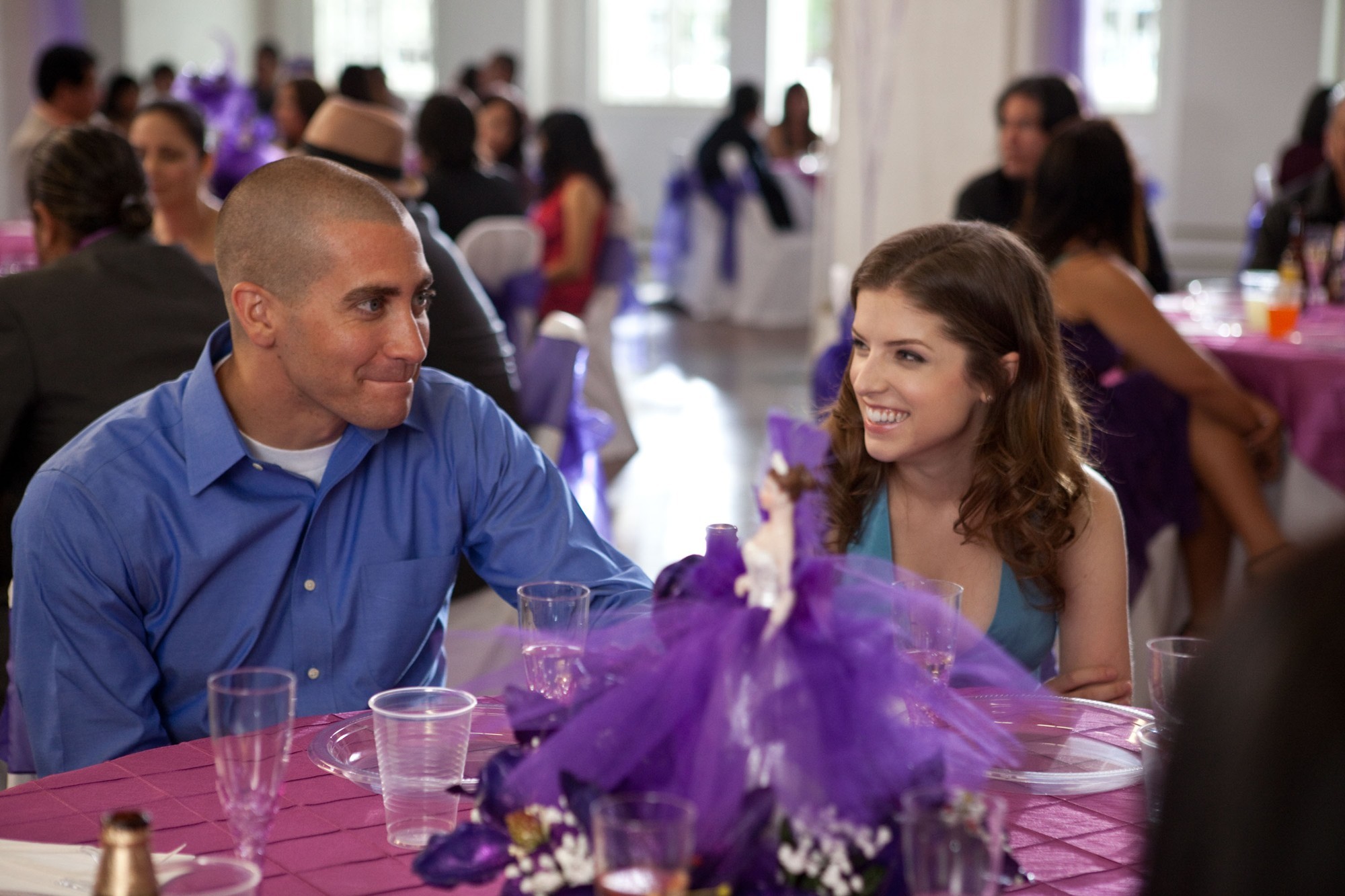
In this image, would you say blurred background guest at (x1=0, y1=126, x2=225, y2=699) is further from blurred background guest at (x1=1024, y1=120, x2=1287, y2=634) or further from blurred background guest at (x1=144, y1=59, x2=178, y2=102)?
blurred background guest at (x1=144, y1=59, x2=178, y2=102)

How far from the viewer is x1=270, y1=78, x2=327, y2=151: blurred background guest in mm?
6258

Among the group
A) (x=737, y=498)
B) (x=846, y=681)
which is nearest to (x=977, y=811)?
(x=846, y=681)

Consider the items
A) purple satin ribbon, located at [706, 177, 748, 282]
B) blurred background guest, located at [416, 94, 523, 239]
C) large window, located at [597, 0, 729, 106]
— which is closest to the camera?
blurred background guest, located at [416, 94, 523, 239]

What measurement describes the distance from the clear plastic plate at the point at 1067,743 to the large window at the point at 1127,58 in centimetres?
1308

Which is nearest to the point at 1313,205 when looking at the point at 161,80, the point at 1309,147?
the point at 1309,147

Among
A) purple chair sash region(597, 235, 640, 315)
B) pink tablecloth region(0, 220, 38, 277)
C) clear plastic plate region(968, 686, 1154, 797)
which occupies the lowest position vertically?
clear plastic plate region(968, 686, 1154, 797)

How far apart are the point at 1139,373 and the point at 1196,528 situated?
0.47 m

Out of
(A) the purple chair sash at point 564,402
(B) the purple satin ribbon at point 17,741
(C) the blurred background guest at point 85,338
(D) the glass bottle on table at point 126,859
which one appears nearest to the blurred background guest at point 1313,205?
(A) the purple chair sash at point 564,402

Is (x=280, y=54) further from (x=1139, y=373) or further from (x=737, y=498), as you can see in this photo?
(x=1139, y=373)

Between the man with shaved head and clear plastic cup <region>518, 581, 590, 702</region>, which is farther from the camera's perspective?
the man with shaved head

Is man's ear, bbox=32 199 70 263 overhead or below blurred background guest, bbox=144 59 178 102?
below

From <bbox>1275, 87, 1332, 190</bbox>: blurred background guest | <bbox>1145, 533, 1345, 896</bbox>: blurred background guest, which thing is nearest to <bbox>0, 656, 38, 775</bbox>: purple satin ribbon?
<bbox>1145, 533, 1345, 896</bbox>: blurred background guest

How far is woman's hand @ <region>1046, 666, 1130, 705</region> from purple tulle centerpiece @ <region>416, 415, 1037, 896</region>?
0.84m

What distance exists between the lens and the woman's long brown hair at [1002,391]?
2.08m
